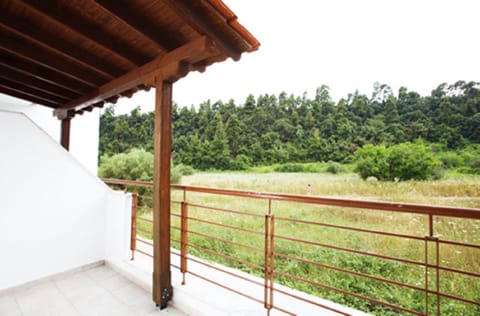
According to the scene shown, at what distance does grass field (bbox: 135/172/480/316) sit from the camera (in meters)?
3.73

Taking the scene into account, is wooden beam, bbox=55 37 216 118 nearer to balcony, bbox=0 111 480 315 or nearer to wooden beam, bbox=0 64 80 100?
wooden beam, bbox=0 64 80 100

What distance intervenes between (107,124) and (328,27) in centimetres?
1448

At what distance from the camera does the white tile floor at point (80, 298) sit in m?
1.97

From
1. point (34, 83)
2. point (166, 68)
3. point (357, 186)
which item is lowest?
point (357, 186)

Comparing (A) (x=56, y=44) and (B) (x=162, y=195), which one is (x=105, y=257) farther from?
(A) (x=56, y=44)

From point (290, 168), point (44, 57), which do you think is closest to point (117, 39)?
point (44, 57)

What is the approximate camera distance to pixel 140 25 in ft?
5.51

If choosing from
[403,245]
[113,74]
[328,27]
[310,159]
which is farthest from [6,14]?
[328,27]

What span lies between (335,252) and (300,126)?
28.3ft

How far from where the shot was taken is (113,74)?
2.42 meters

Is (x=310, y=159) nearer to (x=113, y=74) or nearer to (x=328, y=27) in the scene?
(x=328, y=27)

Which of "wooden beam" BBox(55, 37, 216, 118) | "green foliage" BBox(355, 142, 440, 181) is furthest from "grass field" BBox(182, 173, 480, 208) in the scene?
"wooden beam" BBox(55, 37, 216, 118)

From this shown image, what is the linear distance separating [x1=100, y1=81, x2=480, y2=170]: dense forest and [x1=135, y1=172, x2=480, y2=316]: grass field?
6.12ft

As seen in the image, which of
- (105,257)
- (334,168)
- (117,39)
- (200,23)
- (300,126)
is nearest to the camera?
(200,23)
